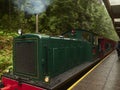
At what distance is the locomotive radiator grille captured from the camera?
19.0 ft

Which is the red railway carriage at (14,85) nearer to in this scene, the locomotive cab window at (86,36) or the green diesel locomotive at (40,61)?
the green diesel locomotive at (40,61)

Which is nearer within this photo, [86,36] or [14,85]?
[14,85]

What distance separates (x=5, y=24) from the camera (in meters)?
17.2

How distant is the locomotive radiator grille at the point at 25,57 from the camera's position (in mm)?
5788

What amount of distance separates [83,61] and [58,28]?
8.89m

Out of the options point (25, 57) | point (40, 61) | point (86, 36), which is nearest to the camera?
point (40, 61)

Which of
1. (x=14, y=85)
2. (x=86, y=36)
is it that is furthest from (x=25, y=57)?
(x=86, y=36)

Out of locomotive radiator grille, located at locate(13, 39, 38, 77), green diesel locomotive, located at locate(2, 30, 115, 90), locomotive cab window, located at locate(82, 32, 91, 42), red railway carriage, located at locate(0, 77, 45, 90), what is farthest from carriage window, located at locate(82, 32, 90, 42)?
red railway carriage, located at locate(0, 77, 45, 90)

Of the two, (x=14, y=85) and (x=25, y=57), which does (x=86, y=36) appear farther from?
(x=14, y=85)

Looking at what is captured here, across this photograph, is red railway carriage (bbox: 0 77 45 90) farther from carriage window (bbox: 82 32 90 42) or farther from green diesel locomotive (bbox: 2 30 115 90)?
carriage window (bbox: 82 32 90 42)

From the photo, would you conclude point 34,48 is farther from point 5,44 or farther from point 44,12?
point 44,12

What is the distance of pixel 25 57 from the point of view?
6055 millimetres

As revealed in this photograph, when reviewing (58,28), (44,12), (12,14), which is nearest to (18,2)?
(12,14)

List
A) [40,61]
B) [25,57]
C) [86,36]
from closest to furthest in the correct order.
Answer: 1. [40,61]
2. [25,57]
3. [86,36]
